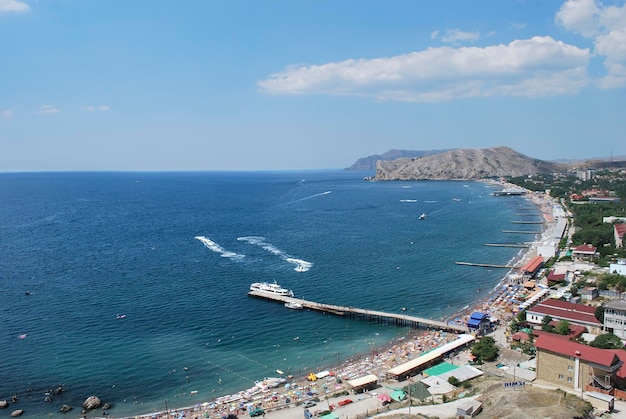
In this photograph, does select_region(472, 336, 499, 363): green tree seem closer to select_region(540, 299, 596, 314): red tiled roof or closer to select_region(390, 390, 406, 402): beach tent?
select_region(390, 390, 406, 402): beach tent

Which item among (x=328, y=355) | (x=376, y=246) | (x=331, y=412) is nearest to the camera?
(x=331, y=412)

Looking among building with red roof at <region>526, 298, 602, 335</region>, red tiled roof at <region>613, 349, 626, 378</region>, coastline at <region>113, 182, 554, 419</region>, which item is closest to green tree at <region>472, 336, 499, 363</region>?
coastline at <region>113, 182, 554, 419</region>

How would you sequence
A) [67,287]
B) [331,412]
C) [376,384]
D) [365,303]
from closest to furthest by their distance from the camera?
[331,412] → [376,384] → [365,303] → [67,287]

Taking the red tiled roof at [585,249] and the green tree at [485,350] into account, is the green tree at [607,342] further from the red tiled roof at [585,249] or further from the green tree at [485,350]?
the red tiled roof at [585,249]

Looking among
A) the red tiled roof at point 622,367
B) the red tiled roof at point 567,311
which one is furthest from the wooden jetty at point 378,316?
the red tiled roof at point 622,367

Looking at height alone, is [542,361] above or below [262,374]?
above

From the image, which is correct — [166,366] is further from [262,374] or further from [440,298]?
[440,298]

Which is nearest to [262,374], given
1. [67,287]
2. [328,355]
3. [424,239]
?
[328,355]

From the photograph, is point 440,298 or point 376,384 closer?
point 376,384
